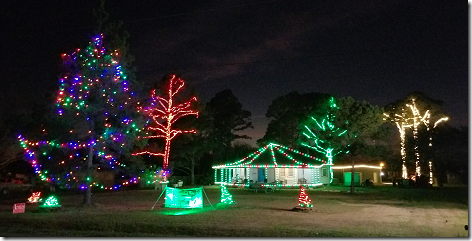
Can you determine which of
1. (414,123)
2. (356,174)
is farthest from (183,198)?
(356,174)

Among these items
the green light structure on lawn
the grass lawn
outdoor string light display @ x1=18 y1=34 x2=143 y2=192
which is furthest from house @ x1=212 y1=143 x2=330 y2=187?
the grass lawn

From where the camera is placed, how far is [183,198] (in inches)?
795

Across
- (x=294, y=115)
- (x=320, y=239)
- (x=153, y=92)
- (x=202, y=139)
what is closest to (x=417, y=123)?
(x=294, y=115)

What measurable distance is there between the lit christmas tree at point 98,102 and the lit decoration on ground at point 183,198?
3417 mm

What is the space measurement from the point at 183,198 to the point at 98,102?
5.82m

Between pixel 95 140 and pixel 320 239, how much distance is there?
1316 centimetres

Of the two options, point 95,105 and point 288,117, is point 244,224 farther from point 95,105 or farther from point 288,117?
point 288,117

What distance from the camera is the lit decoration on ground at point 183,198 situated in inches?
792

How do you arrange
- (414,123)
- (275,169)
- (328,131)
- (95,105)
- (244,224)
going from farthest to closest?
(414,123) → (275,169) → (328,131) → (95,105) → (244,224)

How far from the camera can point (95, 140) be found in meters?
21.1

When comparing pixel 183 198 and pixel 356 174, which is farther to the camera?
pixel 356 174

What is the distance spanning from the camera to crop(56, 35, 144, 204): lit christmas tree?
67.1ft

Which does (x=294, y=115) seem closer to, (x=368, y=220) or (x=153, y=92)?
(x=153, y=92)

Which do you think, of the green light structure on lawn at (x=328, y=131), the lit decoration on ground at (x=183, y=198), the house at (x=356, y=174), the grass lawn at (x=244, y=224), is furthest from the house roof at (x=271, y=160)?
the grass lawn at (x=244, y=224)
